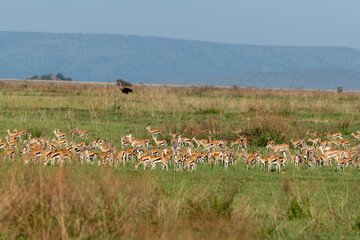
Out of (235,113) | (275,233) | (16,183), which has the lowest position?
(275,233)

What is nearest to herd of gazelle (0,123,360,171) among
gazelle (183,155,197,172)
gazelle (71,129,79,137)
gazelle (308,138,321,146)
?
gazelle (183,155,197,172)

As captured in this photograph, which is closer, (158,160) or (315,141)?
(158,160)

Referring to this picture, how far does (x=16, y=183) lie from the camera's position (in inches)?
333

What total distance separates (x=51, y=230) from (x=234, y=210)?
8.55ft

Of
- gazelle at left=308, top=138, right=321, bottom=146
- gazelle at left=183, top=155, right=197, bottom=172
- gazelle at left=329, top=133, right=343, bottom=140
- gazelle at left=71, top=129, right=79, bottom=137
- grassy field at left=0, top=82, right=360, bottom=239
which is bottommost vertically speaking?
grassy field at left=0, top=82, right=360, bottom=239

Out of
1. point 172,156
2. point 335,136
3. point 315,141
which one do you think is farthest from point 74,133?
point 335,136

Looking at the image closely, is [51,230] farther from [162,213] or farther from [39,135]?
[39,135]

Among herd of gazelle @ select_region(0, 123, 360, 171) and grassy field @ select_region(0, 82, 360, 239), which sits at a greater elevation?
herd of gazelle @ select_region(0, 123, 360, 171)

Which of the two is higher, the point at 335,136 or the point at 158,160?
the point at 335,136

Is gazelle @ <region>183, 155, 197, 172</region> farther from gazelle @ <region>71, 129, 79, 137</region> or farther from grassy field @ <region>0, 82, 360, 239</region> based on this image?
gazelle @ <region>71, 129, 79, 137</region>

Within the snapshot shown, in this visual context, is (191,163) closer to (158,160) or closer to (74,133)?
(158,160)

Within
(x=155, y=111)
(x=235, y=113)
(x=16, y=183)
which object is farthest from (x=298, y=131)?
Answer: (x=16, y=183)

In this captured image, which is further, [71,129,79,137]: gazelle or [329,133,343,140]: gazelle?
[329,133,343,140]: gazelle

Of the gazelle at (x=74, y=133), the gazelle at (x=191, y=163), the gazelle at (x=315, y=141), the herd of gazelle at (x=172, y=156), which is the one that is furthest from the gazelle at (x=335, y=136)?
the gazelle at (x=74, y=133)
